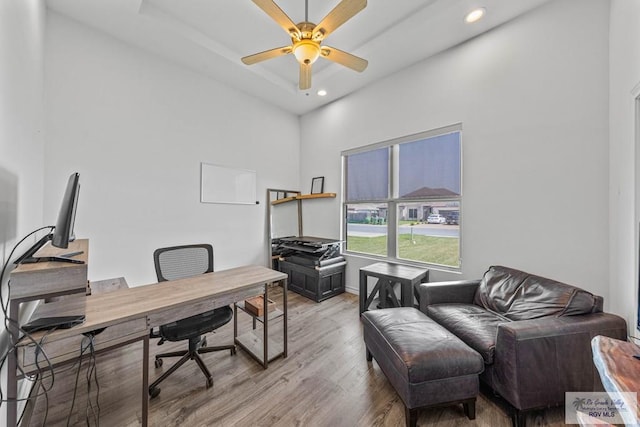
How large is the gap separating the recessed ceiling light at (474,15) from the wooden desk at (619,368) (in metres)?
2.86

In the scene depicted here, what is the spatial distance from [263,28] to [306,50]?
48.0 inches

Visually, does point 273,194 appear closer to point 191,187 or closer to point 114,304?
point 191,187

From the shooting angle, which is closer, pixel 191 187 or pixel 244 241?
pixel 191 187

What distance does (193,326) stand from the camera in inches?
68.6

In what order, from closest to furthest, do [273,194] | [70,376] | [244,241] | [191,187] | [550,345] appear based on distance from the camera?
[550,345], [70,376], [191,187], [244,241], [273,194]

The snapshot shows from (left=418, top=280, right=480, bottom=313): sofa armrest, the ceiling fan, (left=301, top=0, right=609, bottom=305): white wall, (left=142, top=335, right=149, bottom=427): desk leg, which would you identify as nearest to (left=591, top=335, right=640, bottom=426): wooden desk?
(left=418, top=280, right=480, bottom=313): sofa armrest

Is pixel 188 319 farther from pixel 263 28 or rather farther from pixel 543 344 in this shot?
pixel 263 28

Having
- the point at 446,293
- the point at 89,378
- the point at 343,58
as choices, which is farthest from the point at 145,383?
the point at 343,58

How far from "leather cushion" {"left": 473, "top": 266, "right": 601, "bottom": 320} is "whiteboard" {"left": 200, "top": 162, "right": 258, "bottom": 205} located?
3.44 meters

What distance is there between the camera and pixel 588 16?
2035mm

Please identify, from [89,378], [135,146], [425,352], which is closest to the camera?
[425,352]

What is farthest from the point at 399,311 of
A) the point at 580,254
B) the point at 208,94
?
the point at 208,94

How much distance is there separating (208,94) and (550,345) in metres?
4.50

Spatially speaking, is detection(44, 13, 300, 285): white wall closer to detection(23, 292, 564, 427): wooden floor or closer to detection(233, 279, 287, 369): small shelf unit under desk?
detection(23, 292, 564, 427): wooden floor
